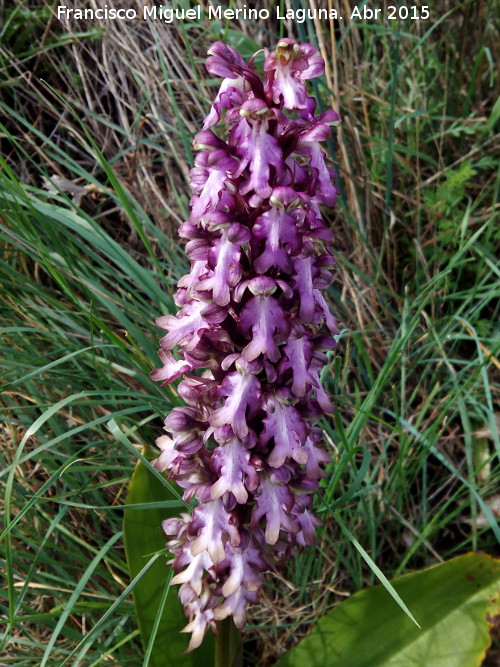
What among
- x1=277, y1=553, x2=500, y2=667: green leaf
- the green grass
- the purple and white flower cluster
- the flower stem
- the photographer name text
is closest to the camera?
the purple and white flower cluster

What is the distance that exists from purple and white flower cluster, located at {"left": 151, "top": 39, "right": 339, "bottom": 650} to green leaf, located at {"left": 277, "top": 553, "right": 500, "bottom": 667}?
0.95 feet

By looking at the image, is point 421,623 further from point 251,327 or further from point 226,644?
point 251,327

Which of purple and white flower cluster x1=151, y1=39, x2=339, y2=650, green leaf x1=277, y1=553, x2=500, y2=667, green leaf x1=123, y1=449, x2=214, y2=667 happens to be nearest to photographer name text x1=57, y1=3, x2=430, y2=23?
purple and white flower cluster x1=151, y1=39, x2=339, y2=650

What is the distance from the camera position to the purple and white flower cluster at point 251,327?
3.00 feet

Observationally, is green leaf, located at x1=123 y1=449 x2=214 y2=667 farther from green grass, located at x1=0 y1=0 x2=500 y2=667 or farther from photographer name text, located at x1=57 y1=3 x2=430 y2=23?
photographer name text, located at x1=57 y1=3 x2=430 y2=23

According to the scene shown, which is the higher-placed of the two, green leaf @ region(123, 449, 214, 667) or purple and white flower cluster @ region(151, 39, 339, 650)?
purple and white flower cluster @ region(151, 39, 339, 650)

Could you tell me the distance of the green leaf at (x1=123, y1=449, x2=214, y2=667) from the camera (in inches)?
48.8

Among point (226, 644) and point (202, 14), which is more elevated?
point (202, 14)

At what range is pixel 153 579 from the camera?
4.18ft

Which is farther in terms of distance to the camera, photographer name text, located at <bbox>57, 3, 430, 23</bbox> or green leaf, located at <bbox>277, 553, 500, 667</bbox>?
photographer name text, located at <bbox>57, 3, 430, 23</bbox>

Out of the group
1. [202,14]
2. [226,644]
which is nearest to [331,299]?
[202,14]

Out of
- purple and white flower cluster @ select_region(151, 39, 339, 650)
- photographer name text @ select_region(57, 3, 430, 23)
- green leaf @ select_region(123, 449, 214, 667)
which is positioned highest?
photographer name text @ select_region(57, 3, 430, 23)

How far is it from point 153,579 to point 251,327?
58cm

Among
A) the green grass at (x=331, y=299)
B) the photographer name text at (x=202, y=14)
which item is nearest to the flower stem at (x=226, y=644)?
the green grass at (x=331, y=299)
